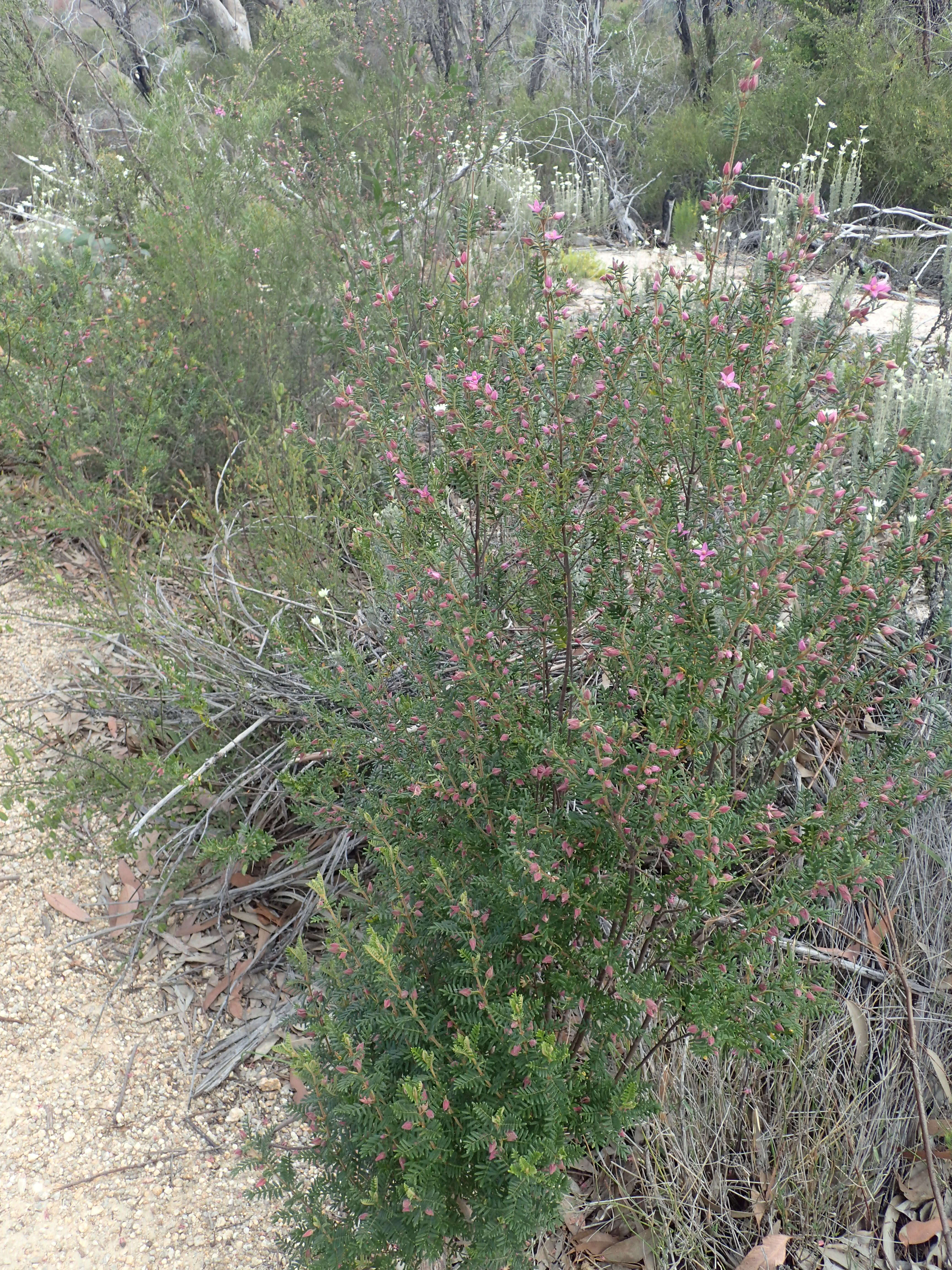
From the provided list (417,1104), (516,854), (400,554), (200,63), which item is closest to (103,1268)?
(417,1104)

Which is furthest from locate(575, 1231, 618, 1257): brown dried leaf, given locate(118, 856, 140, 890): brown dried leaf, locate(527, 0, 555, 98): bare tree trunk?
locate(527, 0, 555, 98): bare tree trunk

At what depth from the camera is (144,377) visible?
3.87 metres

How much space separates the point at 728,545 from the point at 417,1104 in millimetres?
1120

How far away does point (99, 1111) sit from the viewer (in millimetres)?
2232

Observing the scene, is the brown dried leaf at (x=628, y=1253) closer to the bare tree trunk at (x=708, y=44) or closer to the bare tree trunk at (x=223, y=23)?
the bare tree trunk at (x=708, y=44)

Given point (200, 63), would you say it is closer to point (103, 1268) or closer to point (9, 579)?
point (9, 579)

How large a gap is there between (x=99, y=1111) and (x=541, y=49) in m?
14.5

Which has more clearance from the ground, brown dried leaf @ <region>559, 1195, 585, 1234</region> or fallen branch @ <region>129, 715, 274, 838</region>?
fallen branch @ <region>129, 715, 274, 838</region>

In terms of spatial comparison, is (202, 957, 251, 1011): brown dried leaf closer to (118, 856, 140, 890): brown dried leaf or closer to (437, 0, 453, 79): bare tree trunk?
(118, 856, 140, 890): brown dried leaf

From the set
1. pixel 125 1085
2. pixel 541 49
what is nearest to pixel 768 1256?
pixel 125 1085

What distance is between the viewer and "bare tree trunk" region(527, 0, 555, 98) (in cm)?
1200

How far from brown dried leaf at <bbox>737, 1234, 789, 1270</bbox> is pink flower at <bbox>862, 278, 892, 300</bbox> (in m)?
1.80

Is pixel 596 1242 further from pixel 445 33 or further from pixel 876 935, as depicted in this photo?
pixel 445 33

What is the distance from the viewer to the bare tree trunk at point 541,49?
1200 centimetres
